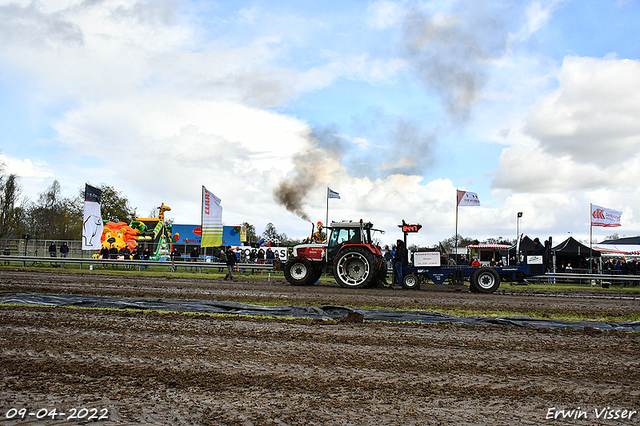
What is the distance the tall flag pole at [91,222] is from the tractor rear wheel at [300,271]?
10.3m

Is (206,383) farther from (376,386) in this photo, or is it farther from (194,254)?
(194,254)

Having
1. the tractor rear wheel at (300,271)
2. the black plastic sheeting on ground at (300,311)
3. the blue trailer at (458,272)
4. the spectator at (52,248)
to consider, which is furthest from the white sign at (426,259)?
the spectator at (52,248)

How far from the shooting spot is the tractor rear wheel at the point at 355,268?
15.9 metres

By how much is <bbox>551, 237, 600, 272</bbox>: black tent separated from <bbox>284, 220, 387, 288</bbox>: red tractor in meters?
18.7

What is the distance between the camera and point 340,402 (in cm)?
387

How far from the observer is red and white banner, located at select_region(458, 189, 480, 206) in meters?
29.2

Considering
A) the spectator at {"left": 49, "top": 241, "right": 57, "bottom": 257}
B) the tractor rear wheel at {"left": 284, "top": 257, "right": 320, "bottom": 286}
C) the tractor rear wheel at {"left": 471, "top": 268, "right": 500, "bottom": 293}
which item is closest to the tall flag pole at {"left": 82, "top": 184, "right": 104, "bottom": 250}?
the spectator at {"left": 49, "top": 241, "right": 57, "bottom": 257}

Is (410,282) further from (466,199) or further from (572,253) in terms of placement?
(572,253)

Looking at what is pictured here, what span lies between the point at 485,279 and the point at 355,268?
436 centimetres

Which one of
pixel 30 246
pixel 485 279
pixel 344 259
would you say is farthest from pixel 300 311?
pixel 30 246

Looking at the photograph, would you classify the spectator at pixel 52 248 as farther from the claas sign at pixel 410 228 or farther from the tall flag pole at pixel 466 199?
the tall flag pole at pixel 466 199

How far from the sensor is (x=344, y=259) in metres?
16.3

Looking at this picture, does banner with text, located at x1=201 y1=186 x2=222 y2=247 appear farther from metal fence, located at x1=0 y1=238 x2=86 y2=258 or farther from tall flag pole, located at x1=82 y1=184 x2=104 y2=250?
metal fence, located at x1=0 y1=238 x2=86 y2=258

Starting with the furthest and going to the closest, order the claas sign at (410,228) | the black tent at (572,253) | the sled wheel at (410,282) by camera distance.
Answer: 1. the black tent at (572,253)
2. the sled wheel at (410,282)
3. the claas sign at (410,228)
